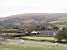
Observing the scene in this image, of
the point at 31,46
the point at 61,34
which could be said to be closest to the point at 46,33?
the point at 61,34

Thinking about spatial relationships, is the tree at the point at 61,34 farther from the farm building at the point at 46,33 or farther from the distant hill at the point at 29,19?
the distant hill at the point at 29,19

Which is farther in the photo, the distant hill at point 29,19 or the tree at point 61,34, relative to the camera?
the distant hill at point 29,19

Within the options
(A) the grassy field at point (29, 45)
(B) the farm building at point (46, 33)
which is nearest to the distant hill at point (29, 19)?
(B) the farm building at point (46, 33)

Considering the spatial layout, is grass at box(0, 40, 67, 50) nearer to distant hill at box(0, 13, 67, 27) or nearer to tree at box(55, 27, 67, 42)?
tree at box(55, 27, 67, 42)

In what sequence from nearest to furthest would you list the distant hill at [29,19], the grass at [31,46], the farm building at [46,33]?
the grass at [31,46]
the farm building at [46,33]
the distant hill at [29,19]

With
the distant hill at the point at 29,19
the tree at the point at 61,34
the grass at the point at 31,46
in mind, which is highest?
the distant hill at the point at 29,19

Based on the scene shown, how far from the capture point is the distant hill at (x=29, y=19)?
328cm

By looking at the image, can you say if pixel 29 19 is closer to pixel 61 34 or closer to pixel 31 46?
pixel 31 46

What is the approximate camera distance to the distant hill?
3281 mm

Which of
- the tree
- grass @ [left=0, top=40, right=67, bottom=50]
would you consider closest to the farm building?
the tree

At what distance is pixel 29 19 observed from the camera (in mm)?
3400
